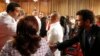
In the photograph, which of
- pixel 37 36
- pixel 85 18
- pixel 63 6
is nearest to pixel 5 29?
pixel 85 18

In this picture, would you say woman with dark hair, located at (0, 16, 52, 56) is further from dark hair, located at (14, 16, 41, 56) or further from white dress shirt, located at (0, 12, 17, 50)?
white dress shirt, located at (0, 12, 17, 50)

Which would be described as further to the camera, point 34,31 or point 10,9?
point 10,9

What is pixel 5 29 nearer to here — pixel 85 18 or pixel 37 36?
pixel 85 18

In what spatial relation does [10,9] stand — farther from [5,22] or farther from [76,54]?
[76,54]

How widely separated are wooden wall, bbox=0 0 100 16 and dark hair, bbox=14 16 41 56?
14.3 m

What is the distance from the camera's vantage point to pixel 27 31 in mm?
2916

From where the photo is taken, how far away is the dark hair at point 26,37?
115 inches

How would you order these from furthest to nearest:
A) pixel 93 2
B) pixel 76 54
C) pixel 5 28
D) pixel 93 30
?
pixel 93 2
pixel 76 54
pixel 5 28
pixel 93 30

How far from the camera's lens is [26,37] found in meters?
2.93

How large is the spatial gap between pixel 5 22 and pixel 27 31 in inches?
67.6

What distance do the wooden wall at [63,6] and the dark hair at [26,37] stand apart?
1430 cm

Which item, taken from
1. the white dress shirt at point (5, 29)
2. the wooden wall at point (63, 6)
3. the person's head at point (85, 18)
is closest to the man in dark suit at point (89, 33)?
the person's head at point (85, 18)

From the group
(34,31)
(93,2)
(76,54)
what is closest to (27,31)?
(34,31)

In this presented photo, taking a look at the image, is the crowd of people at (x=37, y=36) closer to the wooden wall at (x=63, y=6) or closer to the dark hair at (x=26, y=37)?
the dark hair at (x=26, y=37)
